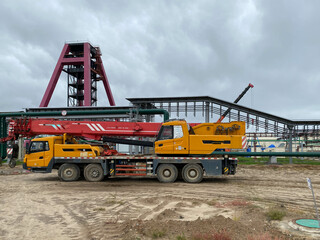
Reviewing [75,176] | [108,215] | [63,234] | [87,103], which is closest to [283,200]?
[108,215]

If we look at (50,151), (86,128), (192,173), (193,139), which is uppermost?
(86,128)

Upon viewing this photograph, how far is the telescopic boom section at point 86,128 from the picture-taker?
15.4 metres

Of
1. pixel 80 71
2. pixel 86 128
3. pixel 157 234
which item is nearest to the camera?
pixel 157 234

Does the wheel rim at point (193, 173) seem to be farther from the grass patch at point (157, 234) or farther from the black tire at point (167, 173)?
the grass patch at point (157, 234)

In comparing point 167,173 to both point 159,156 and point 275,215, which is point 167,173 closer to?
point 159,156

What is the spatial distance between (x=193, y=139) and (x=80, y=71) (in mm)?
44975

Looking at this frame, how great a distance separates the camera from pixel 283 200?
9.71 m

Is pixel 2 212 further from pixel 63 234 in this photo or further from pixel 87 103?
pixel 87 103

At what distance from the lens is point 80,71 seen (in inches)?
2120

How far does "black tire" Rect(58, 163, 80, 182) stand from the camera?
14.8 m

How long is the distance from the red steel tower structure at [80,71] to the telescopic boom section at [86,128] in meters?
34.8

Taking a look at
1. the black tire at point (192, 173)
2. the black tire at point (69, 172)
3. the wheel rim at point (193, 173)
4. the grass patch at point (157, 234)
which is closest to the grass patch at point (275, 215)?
the grass patch at point (157, 234)

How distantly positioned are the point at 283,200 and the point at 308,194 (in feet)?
6.03

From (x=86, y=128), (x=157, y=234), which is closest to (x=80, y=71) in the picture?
(x=86, y=128)
